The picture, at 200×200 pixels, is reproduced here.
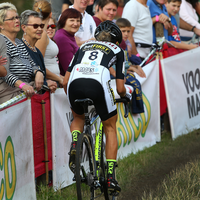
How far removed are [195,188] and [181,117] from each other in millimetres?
3848

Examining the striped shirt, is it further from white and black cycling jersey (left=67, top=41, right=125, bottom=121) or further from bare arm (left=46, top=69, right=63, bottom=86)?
white and black cycling jersey (left=67, top=41, right=125, bottom=121)

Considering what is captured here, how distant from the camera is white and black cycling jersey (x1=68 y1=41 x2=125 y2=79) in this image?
4055 mm

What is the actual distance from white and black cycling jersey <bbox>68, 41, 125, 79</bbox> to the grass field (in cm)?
153

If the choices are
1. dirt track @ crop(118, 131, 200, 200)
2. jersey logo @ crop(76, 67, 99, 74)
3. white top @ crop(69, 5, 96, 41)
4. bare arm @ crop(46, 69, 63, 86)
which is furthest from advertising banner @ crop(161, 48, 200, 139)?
jersey logo @ crop(76, 67, 99, 74)

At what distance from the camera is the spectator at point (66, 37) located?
233 inches

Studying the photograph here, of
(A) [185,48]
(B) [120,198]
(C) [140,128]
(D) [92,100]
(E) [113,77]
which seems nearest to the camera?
(D) [92,100]

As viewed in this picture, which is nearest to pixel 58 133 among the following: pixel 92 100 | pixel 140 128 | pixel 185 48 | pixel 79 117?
pixel 79 117

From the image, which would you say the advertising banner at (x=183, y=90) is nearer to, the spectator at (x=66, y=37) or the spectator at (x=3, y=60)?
the spectator at (x=66, y=37)

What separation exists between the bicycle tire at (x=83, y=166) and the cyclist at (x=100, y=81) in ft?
0.35

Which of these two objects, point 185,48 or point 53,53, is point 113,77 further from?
point 185,48

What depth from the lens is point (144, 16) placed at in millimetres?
7949

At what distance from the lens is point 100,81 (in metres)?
4.00

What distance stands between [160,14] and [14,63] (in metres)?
4.67

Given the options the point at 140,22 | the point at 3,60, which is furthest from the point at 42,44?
the point at 140,22
